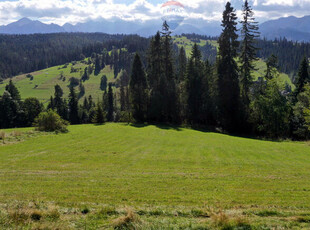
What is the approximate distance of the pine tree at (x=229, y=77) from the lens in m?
44.2

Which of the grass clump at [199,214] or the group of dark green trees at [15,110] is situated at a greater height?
the grass clump at [199,214]

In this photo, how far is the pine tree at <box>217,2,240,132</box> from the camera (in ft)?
145

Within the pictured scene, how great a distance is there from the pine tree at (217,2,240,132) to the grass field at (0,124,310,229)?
800 inches

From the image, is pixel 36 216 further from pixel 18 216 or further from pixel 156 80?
pixel 156 80

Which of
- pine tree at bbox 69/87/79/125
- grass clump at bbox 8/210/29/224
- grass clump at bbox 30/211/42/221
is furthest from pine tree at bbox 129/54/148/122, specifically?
grass clump at bbox 8/210/29/224

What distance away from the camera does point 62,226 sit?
7531mm

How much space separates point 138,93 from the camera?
52.9m

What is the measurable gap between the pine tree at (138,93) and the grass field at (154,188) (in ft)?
94.5

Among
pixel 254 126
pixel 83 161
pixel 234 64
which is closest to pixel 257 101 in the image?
pixel 254 126

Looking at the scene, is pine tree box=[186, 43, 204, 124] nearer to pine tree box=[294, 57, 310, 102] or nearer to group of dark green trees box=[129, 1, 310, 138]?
group of dark green trees box=[129, 1, 310, 138]

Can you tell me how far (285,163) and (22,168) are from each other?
21531 millimetres

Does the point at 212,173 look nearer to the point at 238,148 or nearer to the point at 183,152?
the point at 183,152

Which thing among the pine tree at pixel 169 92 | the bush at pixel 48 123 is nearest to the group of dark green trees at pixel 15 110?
the bush at pixel 48 123

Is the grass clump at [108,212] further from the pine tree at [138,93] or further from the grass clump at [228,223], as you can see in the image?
the pine tree at [138,93]
